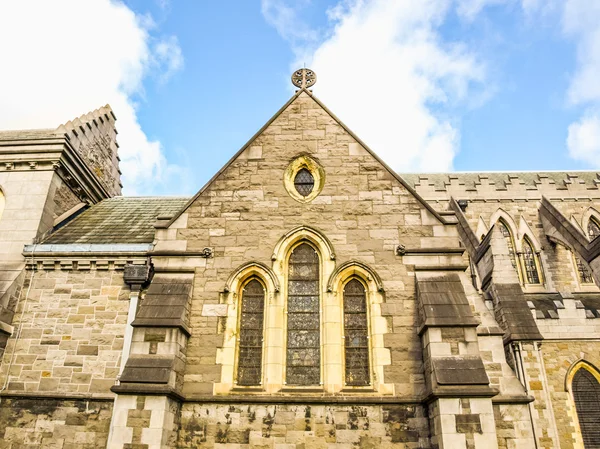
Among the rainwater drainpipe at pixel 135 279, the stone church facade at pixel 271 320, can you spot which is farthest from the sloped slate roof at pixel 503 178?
the rainwater drainpipe at pixel 135 279

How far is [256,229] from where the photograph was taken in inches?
391

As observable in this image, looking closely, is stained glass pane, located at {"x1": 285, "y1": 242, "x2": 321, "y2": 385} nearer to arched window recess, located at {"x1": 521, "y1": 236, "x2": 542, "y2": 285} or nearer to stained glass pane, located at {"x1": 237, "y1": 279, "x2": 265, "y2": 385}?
stained glass pane, located at {"x1": 237, "y1": 279, "x2": 265, "y2": 385}

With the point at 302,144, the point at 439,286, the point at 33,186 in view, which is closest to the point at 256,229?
the point at 302,144

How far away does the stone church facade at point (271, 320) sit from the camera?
8.15m

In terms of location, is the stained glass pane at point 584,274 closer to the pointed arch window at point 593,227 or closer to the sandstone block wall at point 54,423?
the pointed arch window at point 593,227

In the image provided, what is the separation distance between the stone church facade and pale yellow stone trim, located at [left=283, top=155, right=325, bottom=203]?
0.03m

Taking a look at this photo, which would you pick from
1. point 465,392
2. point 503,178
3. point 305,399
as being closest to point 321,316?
point 305,399

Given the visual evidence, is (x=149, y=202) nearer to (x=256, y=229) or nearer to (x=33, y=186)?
(x=33, y=186)

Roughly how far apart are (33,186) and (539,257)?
787 inches

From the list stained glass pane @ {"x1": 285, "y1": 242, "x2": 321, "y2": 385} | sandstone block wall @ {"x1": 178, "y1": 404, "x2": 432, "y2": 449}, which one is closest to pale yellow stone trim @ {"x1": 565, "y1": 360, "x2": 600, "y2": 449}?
sandstone block wall @ {"x1": 178, "y1": 404, "x2": 432, "y2": 449}

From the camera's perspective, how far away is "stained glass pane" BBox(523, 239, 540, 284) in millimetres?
20453

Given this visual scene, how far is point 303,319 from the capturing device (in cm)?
932

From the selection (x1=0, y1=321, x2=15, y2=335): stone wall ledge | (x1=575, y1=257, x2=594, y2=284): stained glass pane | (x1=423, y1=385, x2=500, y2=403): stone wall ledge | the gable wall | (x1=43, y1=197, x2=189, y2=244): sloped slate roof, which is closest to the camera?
(x1=423, y1=385, x2=500, y2=403): stone wall ledge

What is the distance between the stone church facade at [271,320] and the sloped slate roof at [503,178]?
10099 mm
